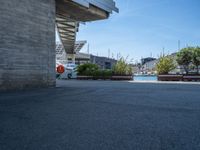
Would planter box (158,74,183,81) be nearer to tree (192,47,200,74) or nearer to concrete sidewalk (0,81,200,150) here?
tree (192,47,200,74)

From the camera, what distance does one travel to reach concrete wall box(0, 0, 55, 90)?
9.31 meters

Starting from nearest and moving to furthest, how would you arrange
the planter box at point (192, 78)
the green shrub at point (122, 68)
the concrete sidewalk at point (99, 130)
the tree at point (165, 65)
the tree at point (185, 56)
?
the concrete sidewalk at point (99, 130) < the planter box at point (192, 78) < the tree at point (165, 65) < the green shrub at point (122, 68) < the tree at point (185, 56)

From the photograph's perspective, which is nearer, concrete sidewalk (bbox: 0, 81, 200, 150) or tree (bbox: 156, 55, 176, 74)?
concrete sidewalk (bbox: 0, 81, 200, 150)

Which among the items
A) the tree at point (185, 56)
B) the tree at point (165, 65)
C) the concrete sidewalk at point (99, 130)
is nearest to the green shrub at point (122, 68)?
the tree at point (165, 65)

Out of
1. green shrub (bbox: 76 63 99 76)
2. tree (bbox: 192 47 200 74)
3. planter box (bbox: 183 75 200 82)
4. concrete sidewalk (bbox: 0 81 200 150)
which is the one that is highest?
tree (bbox: 192 47 200 74)

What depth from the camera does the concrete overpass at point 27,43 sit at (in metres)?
9.32

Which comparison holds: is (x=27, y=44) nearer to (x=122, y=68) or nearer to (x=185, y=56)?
(x=122, y=68)

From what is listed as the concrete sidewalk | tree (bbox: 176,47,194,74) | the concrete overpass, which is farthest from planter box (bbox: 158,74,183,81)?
tree (bbox: 176,47,194,74)

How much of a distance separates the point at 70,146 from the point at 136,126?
131 cm

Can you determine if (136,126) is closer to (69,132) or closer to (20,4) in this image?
(69,132)

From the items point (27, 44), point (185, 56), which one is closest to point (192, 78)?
point (27, 44)

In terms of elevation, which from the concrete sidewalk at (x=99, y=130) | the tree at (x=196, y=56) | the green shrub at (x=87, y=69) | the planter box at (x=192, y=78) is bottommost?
the concrete sidewalk at (x=99, y=130)

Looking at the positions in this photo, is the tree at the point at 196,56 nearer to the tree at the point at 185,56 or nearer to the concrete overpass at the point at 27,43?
the tree at the point at 185,56

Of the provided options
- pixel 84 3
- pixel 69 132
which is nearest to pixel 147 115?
pixel 69 132
